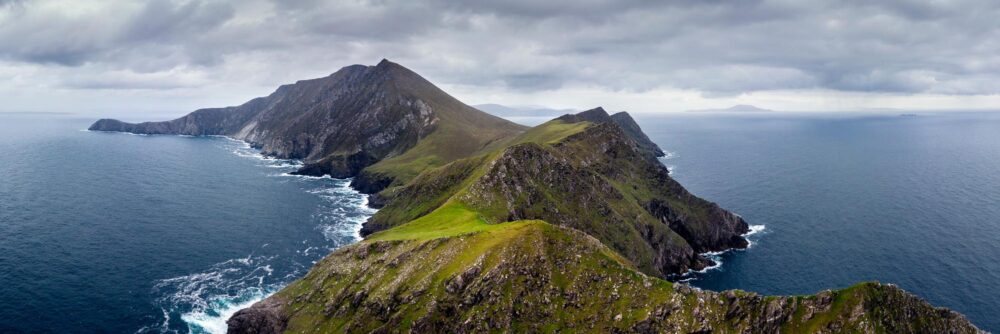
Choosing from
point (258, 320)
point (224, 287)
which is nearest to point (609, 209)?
point (258, 320)

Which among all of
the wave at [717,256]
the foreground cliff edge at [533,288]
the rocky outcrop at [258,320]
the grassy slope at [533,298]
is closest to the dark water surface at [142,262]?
the rocky outcrop at [258,320]

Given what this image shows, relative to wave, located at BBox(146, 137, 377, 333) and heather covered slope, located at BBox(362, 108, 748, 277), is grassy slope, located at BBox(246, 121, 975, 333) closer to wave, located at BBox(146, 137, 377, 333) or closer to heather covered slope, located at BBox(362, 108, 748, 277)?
wave, located at BBox(146, 137, 377, 333)

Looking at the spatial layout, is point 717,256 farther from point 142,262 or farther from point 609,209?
point 142,262

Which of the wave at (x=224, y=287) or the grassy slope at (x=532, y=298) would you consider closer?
the grassy slope at (x=532, y=298)

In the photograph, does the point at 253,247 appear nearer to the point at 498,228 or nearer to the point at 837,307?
the point at 498,228

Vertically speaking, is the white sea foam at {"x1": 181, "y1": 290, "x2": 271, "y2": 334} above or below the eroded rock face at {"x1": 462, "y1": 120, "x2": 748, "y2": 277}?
below

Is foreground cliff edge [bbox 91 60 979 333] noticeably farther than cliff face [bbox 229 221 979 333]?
Yes

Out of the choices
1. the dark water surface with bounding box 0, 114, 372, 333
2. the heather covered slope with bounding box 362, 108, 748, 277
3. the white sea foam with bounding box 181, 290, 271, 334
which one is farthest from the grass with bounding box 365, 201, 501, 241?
the white sea foam with bounding box 181, 290, 271, 334

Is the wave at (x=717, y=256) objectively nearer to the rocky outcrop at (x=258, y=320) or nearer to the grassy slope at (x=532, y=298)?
the grassy slope at (x=532, y=298)

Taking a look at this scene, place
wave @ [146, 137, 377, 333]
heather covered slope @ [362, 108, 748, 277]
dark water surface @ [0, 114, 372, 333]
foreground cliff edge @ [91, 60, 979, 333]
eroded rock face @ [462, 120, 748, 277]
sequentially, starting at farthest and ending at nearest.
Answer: heather covered slope @ [362, 108, 748, 277], eroded rock face @ [462, 120, 748, 277], wave @ [146, 137, 377, 333], dark water surface @ [0, 114, 372, 333], foreground cliff edge @ [91, 60, 979, 333]
